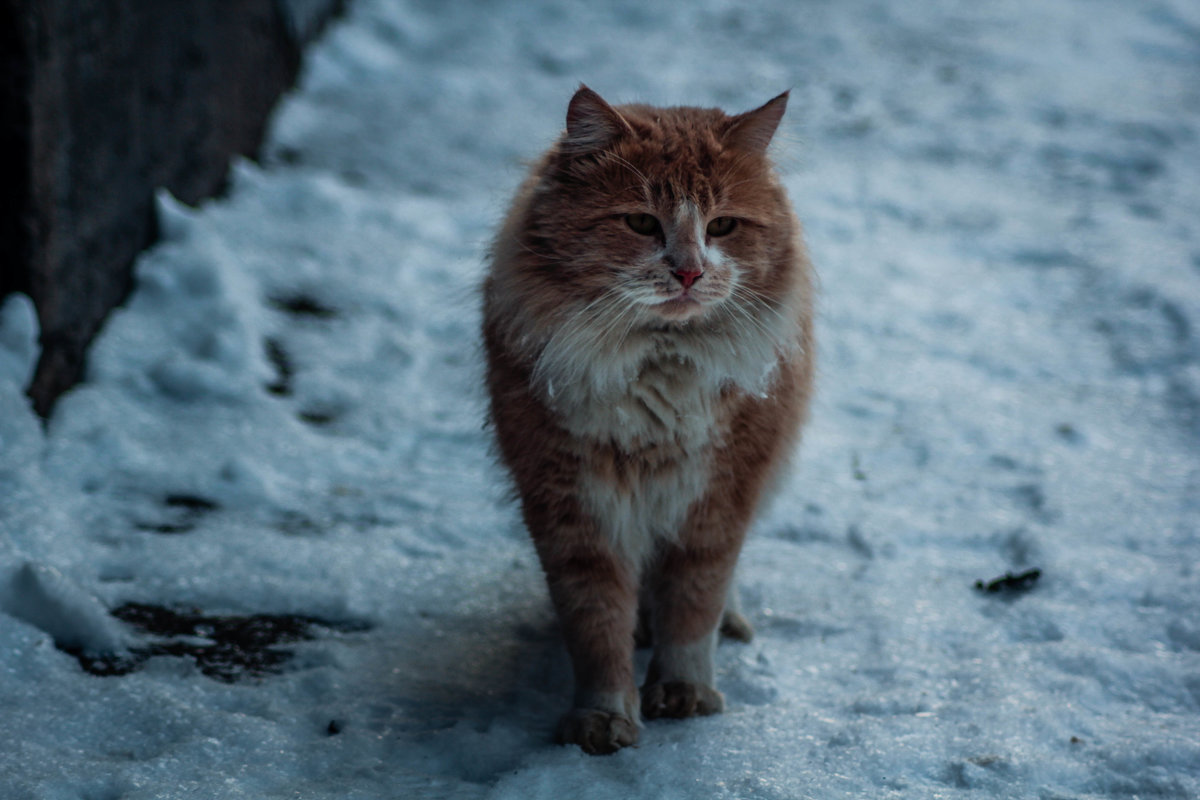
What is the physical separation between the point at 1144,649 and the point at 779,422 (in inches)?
43.2

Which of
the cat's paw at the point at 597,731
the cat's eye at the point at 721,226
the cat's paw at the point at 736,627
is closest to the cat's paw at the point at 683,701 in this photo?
the cat's paw at the point at 597,731

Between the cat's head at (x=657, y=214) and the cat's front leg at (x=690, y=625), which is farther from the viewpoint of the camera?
the cat's front leg at (x=690, y=625)

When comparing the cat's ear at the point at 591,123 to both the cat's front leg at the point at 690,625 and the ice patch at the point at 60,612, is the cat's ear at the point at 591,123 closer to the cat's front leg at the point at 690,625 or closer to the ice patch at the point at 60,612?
the cat's front leg at the point at 690,625

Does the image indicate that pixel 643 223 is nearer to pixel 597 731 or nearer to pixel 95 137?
pixel 597 731

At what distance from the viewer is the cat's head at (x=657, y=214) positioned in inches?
86.2

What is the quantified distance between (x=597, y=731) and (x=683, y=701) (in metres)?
0.25

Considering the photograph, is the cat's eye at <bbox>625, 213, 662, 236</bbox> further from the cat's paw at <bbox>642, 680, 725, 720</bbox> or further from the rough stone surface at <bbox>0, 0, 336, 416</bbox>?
the rough stone surface at <bbox>0, 0, 336, 416</bbox>

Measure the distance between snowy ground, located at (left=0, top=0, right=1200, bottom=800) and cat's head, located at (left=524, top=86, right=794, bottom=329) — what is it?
38 centimetres

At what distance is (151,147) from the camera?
405 cm

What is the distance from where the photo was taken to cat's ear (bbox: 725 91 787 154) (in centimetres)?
231

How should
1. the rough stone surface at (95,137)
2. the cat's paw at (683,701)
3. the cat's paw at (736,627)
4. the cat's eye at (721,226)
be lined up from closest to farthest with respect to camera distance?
the cat's eye at (721,226)
the cat's paw at (683,701)
the cat's paw at (736,627)
the rough stone surface at (95,137)

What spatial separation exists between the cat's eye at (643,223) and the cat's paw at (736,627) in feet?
3.60

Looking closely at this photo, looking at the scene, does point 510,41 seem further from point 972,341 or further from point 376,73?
point 972,341

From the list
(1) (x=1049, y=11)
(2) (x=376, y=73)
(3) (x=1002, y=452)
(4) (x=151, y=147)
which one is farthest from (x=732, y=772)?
(1) (x=1049, y=11)
